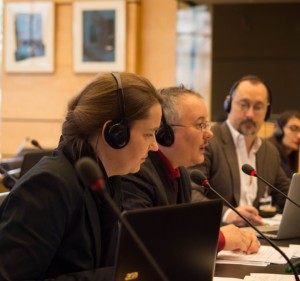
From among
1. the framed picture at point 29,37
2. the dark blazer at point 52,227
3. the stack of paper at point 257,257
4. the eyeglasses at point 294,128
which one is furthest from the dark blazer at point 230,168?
the framed picture at point 29,37

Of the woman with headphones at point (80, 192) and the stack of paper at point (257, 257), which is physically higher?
the woman with headphones at point (80, 192)

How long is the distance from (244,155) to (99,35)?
298 centimetres

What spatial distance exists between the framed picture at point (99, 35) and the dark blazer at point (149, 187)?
3679mm

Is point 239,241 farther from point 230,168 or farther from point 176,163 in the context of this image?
point 230,168

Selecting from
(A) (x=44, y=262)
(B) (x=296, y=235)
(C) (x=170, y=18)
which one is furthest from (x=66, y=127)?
(C) (x=170, y=18)

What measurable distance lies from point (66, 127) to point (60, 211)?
30cm

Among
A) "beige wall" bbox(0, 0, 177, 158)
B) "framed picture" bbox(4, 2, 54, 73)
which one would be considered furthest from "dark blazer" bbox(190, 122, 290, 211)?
"framed picture" bbox(4, 2, 54, 73)

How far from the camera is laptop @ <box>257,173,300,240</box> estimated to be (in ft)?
8.06

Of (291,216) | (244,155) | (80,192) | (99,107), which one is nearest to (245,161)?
(244,155)

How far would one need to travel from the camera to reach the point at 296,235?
8.58 ft

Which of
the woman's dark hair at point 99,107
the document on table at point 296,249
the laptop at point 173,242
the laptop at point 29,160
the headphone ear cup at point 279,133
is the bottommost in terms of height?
the document on table at point 296,249

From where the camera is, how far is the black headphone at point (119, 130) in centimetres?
174

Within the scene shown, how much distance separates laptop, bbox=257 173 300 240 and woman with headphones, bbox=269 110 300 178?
1675 millimetres

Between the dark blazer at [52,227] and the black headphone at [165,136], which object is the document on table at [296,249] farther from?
the dark blazer at [52,227]
